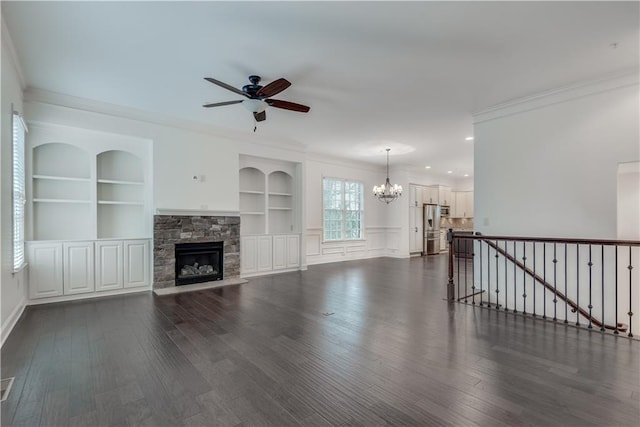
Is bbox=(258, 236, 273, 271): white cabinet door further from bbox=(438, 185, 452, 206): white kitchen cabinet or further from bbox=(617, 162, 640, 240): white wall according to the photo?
bbox=(438, 185, 452, 206): white kitchen cabinet

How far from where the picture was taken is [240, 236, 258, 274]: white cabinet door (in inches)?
266

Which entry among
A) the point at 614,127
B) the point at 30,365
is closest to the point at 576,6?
the point at 614,127

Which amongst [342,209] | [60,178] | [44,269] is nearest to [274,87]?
[60,178]

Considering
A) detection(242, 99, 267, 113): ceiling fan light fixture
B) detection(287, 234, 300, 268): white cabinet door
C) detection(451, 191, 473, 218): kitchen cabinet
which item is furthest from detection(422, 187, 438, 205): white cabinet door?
detection(242, 99, 267, 113): ceiling fan light fixture

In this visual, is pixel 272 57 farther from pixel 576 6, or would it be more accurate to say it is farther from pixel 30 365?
pixel 30 365

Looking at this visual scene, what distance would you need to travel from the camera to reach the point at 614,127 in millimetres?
3838

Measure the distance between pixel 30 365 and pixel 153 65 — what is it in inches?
135

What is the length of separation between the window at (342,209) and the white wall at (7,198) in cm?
666

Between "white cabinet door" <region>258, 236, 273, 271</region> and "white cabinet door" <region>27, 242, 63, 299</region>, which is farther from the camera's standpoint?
"white cabinet door" <region>258, 236, 273, 271</region>

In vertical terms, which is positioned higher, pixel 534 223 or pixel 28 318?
pixel 534 223

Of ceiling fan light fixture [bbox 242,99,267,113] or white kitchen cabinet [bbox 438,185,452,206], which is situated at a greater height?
Result: ceiling fan light fixture [bbox 242,99,267,113]

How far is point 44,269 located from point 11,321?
1.29 metres

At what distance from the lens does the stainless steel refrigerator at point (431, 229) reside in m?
11.1

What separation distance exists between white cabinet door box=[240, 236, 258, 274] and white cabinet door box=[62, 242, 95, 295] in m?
2.71
